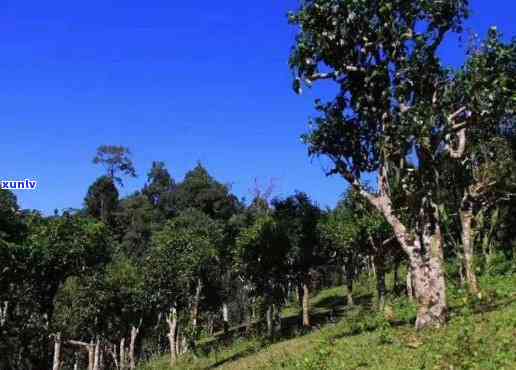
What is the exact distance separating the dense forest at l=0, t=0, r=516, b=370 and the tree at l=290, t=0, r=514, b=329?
43mm

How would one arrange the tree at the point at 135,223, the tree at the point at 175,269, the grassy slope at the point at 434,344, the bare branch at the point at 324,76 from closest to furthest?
the grassy slope at the point at 434,344 < the bare branch at the point at 324,76 < the tree at the point at 175,269 < the tree at the point at 135,223

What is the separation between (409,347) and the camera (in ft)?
52.1

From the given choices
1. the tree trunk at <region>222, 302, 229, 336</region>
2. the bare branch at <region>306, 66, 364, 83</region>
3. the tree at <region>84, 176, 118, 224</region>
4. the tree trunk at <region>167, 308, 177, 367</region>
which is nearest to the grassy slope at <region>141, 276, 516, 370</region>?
the bare branch at <region>306, 66, 364, 83</region>

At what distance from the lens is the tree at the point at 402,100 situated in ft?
60.3

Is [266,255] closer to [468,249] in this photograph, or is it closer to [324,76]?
[468,249]

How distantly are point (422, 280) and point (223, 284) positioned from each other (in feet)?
133

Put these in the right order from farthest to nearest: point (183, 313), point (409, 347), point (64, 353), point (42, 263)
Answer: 1. point (64, 353)
2. point (183, 313)
3. point (42, 263)
4. point (409, 347)

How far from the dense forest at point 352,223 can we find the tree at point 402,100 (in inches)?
1.7

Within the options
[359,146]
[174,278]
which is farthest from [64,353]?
[359,146]

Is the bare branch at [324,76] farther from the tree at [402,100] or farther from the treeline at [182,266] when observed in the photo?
the treeline at [182,266]

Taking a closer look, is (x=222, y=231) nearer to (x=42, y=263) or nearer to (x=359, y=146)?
(x=42, y=263)

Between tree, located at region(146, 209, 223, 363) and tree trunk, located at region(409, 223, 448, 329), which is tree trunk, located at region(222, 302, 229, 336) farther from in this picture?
tree trunk, located at region(409, 223, 448, 329)

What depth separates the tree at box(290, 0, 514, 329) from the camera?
1838 centimetres

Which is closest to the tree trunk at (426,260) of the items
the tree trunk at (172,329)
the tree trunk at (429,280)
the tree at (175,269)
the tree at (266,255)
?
the tree trunk at (429,280)
